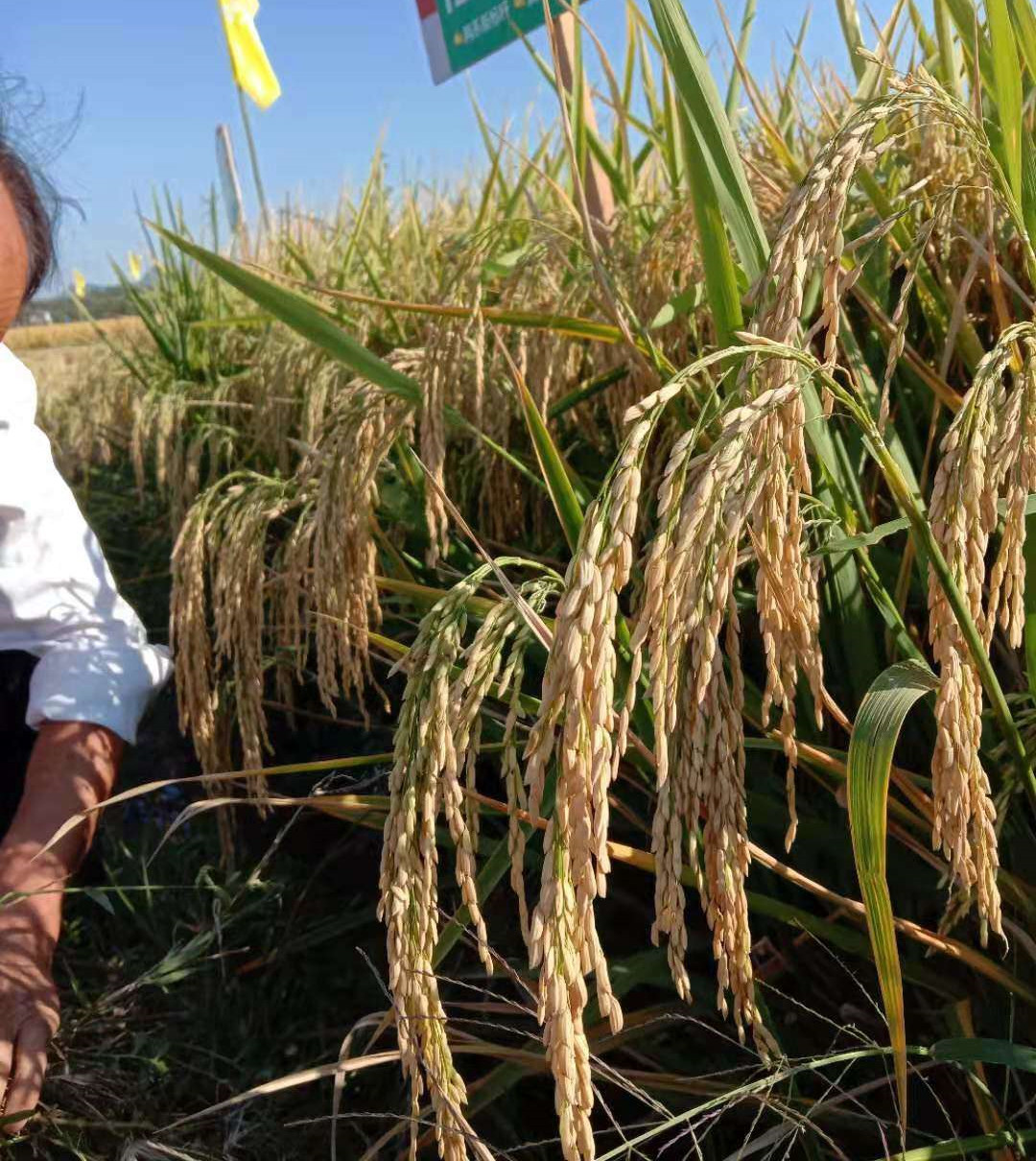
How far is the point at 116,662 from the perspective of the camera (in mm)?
1634

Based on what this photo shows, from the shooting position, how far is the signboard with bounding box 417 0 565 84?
8.57ft

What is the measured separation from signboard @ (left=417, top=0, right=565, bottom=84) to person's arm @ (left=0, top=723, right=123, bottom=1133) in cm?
185

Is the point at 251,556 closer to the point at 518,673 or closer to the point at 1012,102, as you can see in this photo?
the point at 518,673

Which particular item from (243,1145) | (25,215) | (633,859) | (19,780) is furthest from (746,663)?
(25,215)

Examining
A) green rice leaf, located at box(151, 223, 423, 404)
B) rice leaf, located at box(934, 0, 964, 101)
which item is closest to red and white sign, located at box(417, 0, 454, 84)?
rice leaf, located at box(934, 0, 964, 101)

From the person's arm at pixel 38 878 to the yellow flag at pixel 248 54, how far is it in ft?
7.97

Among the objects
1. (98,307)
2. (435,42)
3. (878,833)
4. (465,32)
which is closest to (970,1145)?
(878,833)

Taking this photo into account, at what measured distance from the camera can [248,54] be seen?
11.1 ft

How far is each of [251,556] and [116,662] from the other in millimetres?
393

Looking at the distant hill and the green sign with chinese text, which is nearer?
the green sign with chinese text

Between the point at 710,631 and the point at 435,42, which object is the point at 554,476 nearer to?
the point at 710,631

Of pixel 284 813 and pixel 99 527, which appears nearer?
pixel 284 813

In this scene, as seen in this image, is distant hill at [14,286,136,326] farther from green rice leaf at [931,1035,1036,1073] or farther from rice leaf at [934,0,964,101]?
green rice leaf at [931,1035,1036,1073]

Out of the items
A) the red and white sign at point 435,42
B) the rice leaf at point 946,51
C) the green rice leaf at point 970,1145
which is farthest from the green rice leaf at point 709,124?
the red and white sign at point 435,42
